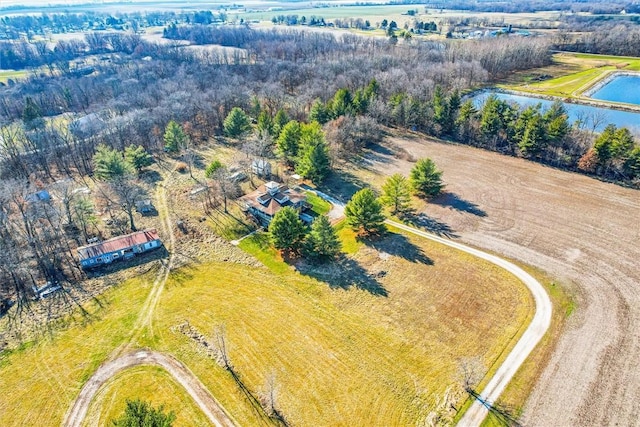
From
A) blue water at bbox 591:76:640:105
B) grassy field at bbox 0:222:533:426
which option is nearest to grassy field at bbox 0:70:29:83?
grassy field at bbox 0:222:533:426

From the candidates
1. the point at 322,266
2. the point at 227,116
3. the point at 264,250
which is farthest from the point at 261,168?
the point at 227,116

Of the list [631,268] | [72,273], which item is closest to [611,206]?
[631,268]

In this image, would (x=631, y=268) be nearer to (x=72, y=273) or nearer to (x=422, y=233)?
(x=422, y=233)

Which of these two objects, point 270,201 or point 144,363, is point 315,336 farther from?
point 270,201

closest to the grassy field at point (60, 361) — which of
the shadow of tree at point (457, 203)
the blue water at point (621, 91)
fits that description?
the shadow of tree at point (457, 203)

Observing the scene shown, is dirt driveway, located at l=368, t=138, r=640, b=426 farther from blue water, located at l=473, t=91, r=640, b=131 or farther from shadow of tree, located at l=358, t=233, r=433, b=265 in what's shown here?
blue water, located at l=473, t=91, r=640, b=131
